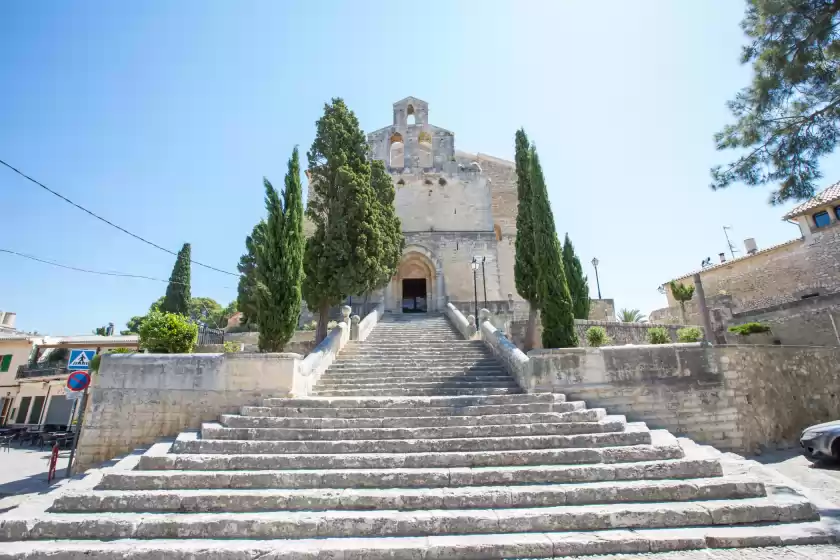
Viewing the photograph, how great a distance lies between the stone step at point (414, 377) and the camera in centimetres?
858

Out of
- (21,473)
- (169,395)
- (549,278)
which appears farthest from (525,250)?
(21,473)

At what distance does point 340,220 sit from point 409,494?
1108 centimetres

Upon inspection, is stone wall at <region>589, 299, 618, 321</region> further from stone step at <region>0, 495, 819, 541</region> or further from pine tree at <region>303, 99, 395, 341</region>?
stone step at <region>0, 495, 819, 541</region>

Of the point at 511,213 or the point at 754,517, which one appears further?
the point at 511,213

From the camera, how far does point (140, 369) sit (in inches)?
288

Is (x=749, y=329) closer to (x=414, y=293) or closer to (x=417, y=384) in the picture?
(x=417, y=384)

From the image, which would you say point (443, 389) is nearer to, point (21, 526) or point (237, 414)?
point (237, 414)

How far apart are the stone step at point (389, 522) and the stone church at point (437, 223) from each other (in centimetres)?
1580

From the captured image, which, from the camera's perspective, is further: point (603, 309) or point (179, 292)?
point (179, 292)

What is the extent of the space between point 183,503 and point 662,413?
7794mm

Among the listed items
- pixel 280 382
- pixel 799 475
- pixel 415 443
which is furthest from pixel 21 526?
pixel 799 475

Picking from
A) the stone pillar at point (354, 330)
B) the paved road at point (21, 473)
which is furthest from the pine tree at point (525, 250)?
the paved road at point (21, 473)

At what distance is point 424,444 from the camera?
550 cm

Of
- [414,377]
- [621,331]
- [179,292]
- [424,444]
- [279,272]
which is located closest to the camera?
[424,444]
